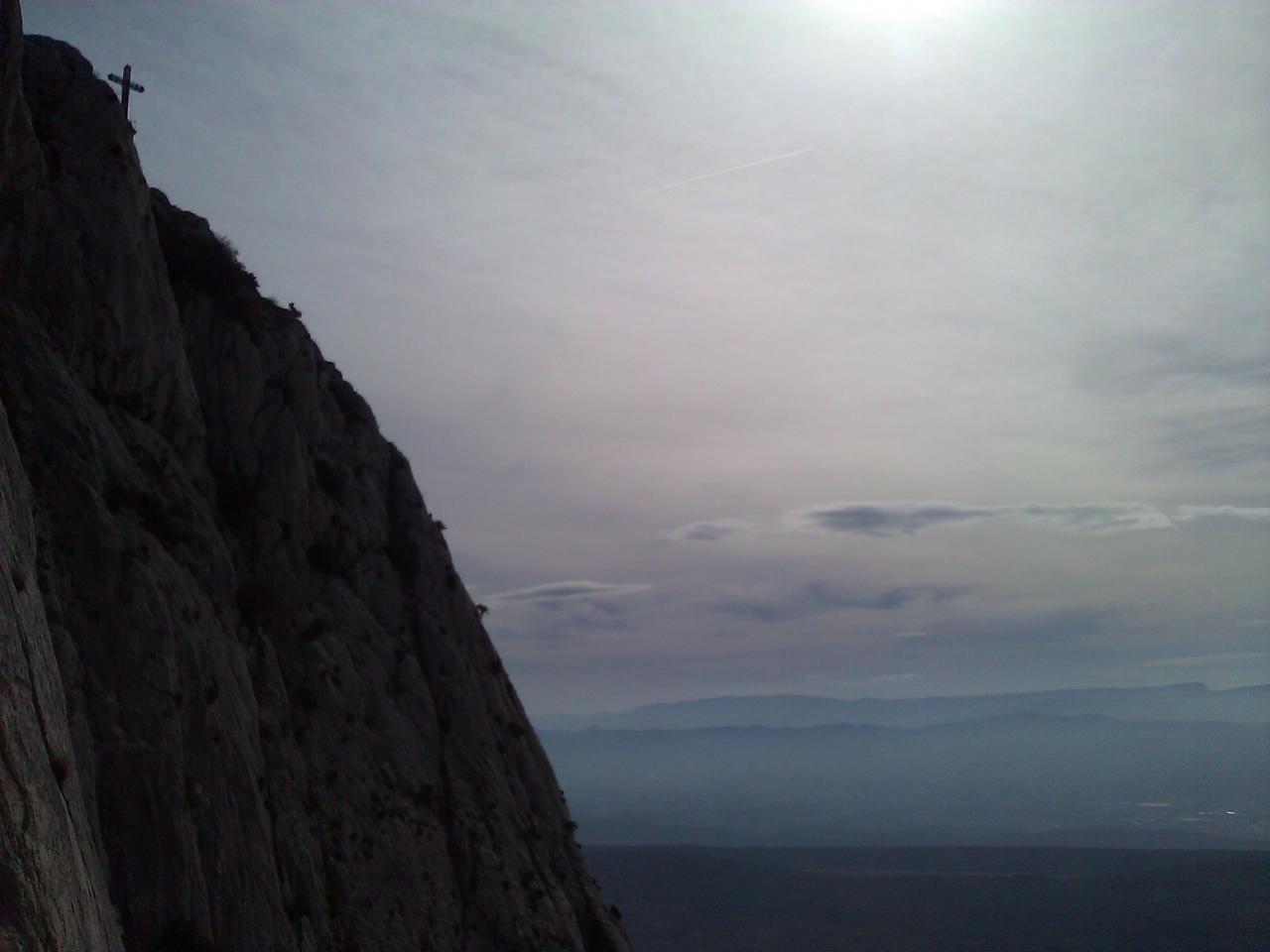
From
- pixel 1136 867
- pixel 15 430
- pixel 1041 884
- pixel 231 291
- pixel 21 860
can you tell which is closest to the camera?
pixel 21 860

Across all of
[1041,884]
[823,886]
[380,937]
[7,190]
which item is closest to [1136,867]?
[1041,884]

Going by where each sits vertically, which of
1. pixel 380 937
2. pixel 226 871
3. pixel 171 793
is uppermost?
pixel 171 793

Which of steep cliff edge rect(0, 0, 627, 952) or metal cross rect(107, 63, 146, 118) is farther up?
metal cross rect(107, 63, 146, 118)

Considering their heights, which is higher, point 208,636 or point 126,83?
point 126,83

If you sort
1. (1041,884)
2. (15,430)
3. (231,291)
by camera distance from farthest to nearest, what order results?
(1041,884) < (231,291) < (15,430)

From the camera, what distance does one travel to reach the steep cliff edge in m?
15.3

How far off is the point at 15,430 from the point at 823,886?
570ft

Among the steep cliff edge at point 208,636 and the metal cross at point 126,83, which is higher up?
the metal cross at point 126,83

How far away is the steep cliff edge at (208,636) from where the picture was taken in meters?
15.3

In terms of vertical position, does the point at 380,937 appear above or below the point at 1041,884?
above

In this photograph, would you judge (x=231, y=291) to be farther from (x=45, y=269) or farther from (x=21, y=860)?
(x=21, y=860)

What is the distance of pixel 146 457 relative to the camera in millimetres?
21438

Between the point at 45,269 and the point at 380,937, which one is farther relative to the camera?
the point at 380,937

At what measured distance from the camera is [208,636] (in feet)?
65.2
